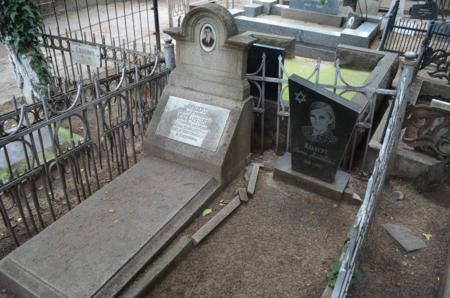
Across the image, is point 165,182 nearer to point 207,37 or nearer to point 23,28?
point 207,37

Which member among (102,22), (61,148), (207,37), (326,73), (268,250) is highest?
(207,37)

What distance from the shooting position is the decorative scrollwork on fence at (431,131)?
13.5 feet

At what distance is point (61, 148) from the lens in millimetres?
4246

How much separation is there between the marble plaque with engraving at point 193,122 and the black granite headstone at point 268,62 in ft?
2.70

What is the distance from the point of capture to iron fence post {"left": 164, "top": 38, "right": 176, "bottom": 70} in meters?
4.57

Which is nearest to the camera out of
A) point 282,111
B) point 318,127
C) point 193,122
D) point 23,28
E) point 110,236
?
point 110,236

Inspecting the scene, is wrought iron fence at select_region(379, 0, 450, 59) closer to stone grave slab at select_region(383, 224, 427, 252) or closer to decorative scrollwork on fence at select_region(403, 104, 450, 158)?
decorative scrollwork on fence at select_region(403, 104, 450, 158)

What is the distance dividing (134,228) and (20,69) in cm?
414

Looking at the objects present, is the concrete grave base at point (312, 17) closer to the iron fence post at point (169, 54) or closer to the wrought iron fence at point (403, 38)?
the wrought iron fence at point (403, 38)

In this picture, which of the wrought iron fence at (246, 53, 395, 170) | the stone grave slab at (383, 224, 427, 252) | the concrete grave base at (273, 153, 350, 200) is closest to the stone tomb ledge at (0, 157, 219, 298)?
the concrete grave base at (273, 153, 350, 200)

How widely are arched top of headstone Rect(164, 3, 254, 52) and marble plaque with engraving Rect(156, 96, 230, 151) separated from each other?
2.15 feet

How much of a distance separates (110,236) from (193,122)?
154 centimetres

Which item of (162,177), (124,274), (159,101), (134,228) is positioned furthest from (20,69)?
(124,274)

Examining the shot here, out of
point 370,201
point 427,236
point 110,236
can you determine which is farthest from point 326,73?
point 110,236
